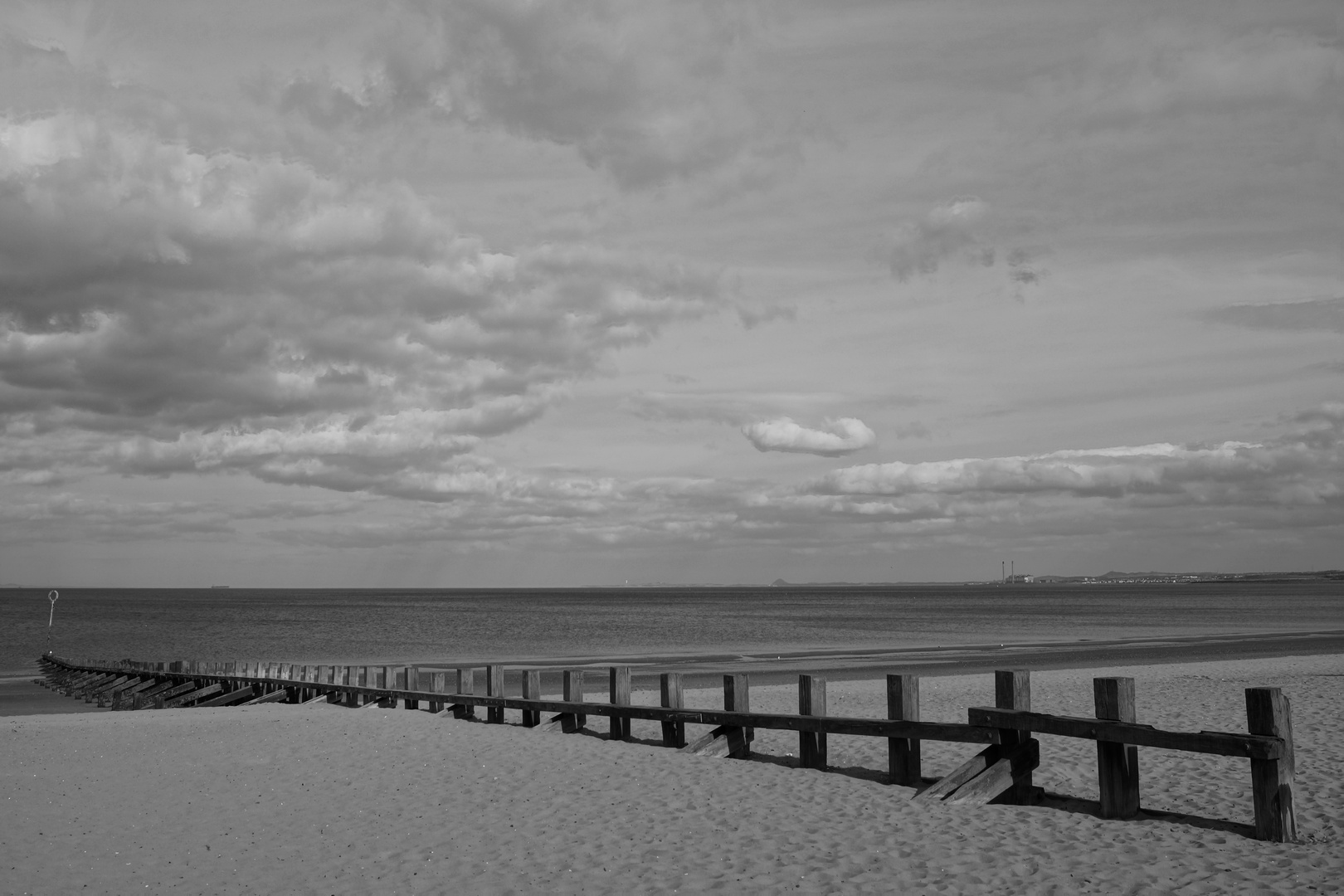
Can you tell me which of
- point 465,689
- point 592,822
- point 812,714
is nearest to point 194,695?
point 465,689

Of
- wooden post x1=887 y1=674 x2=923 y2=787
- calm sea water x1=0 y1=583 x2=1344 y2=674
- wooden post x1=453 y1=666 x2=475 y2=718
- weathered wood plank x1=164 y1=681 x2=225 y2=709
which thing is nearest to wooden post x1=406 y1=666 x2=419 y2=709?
wooden post x1=453 y1=666 x2=475 y2=718

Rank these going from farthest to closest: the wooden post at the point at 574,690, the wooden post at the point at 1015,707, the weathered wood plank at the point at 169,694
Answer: the weathered wood plank at the point at 169,694 < the wooden post at the point at 574,690 < the wooden post at the point at 1015,707

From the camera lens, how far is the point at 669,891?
22.6ft

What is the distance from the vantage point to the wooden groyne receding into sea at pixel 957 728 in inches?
277

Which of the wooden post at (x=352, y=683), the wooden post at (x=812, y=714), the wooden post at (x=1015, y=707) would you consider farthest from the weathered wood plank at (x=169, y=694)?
the wooden post at (x=1015, y=707)

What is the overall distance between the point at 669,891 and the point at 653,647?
169 ft

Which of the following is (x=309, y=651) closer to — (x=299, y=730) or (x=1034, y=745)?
(x=299, y=730)

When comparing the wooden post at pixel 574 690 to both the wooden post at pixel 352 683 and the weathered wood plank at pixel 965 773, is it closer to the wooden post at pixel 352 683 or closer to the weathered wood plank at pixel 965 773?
the weathered wood plank at pixel 965 773

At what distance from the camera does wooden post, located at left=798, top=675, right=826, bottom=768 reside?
10.5 meters

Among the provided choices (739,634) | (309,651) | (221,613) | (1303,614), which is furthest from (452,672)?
(221,613)

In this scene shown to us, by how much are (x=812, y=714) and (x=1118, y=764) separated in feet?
10.6

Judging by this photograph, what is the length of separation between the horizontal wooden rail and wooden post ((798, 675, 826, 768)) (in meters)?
2.04

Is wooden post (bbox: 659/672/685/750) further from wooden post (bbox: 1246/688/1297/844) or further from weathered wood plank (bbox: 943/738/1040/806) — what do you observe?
wooden post (bbox: 1246/688/1297/844)

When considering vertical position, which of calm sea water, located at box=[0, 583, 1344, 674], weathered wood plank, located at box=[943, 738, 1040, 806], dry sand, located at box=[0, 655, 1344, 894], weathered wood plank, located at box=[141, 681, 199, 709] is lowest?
calm sea water, located at box=[0, 583, 1344, 674]
